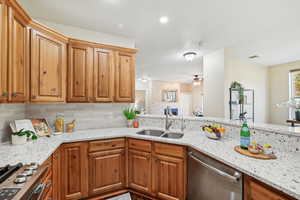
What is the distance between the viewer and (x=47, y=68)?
70.0 inches

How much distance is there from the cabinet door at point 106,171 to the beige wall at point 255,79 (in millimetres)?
3446

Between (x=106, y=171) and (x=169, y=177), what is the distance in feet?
2.88

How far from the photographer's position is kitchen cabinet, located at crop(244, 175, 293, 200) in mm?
824

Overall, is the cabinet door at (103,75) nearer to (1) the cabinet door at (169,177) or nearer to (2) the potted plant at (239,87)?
(1) the cabinet door at (169,177)

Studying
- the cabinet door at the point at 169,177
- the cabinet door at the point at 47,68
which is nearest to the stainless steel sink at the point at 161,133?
the cabinet door at the point at 169,177

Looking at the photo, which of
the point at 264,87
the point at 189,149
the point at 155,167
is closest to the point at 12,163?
the point at 155,167

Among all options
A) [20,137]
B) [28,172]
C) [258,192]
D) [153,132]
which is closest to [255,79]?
[153,132]

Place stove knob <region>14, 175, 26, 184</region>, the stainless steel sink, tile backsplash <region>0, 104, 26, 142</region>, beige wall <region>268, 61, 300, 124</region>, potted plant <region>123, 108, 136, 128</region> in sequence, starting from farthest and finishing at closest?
beige wall <region>268, 61, 300, 124</region> → potted plant <region>123, 108, 136, 128</region> → the stainless steel sink → tile backsplash <region>0, 104, 26, 142</region> → stove knob <region>14, 175, 26, 184</region>

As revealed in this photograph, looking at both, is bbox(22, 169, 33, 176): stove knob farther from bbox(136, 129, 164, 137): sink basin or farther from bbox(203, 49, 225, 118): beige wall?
bbox(203, 49, 225, 118): beige wall

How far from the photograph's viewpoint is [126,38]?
2.74 m

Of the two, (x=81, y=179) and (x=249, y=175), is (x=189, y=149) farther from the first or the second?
(x=81, y=179)

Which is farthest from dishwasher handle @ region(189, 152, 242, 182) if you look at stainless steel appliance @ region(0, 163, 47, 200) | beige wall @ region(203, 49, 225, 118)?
beige wall @ region(203, 49, 225, 118)

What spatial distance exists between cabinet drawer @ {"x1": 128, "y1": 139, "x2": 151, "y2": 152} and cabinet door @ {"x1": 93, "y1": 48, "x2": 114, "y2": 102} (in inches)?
30.8

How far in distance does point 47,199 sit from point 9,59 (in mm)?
1236
